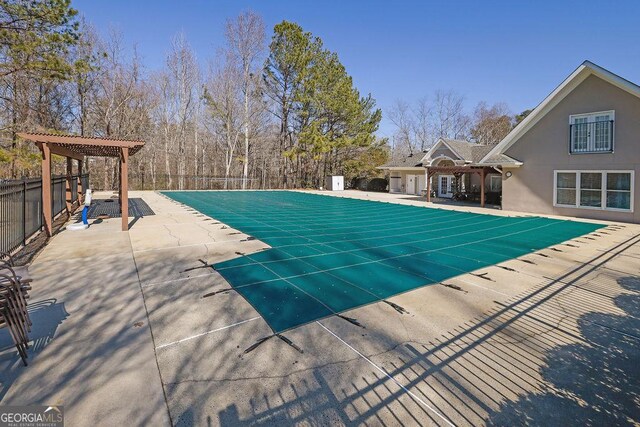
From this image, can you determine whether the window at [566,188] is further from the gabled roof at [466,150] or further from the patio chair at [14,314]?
the patio chair at [14,314]

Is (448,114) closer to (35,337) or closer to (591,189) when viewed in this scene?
(591,189)

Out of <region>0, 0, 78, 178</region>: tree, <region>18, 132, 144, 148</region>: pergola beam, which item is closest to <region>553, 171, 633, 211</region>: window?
<region>18, 132, 144, 148</region>: pergola beam

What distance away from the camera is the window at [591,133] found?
40.7ft

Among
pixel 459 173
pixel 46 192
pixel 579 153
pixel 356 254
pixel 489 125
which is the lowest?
pixel 356 254

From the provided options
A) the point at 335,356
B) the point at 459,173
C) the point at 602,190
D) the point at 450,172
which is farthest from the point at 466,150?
the point at 335,356

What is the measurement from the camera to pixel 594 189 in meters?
13.0

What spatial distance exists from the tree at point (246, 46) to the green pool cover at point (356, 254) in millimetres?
20419

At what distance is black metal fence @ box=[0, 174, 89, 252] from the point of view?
5.92 meters

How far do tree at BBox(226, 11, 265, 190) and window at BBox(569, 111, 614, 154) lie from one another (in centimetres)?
2309

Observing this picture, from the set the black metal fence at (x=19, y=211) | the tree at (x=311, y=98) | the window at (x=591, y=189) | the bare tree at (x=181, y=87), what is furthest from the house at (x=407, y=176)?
the black metal fence at (x=19, y=211)

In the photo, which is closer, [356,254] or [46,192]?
[356,254]

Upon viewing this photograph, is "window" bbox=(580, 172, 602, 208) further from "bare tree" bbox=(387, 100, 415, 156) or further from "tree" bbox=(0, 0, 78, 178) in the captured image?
"bare tree" bbox=(387, 100, 415, 156)

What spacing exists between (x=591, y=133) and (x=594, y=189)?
7.10 feet

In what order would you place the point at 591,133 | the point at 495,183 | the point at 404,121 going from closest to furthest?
the point at 591,133, the point at 495,183, the point at 404,121
